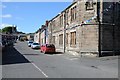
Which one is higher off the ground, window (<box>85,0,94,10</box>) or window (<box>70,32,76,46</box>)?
window (<box>85,0,94,10</box>)

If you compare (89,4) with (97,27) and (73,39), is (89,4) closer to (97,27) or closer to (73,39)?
(97,27)

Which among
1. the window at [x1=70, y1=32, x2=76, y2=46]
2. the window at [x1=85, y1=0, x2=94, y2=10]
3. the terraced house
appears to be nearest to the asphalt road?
the terraced house

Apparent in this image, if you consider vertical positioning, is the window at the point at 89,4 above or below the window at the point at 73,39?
above

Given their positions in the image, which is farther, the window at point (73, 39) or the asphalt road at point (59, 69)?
the window at point (73, 39)

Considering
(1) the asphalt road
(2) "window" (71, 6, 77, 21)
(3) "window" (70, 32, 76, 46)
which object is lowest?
(1) the asphalt road

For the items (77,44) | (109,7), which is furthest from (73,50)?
(109,7)

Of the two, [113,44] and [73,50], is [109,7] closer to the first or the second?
[113,44]

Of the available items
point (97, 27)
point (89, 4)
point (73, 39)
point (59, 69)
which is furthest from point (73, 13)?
point (59, 69)

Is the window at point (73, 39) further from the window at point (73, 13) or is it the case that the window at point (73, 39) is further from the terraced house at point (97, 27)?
the terraced house at point (97, 27)

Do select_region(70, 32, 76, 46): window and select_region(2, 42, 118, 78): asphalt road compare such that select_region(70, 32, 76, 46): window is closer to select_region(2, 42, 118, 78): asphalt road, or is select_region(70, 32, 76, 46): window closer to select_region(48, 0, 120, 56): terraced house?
select_region(48, 0, 120, 56): terraced house

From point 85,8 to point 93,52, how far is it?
5131 millimetres

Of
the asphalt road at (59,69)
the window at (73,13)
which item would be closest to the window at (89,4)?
the window at (73,13)

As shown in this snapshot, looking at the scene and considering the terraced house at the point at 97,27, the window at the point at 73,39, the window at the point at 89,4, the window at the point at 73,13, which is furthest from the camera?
the window at the point at 73,13

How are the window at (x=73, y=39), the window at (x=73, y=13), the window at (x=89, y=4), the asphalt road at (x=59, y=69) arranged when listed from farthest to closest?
the window at (x=73, y=13) < the window at (x=73, y=39) < the window at (x=89, y=4) < the asphalt road at (x=59, y=69)
